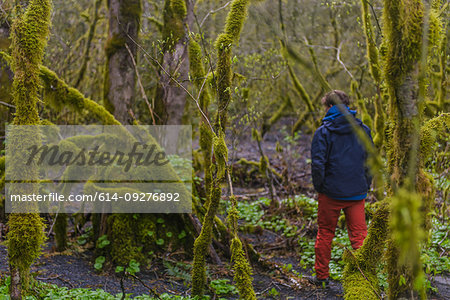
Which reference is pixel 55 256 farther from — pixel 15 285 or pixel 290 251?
pixel 290 251

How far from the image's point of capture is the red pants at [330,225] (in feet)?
16.2

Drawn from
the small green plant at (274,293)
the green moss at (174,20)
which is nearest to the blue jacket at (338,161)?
the small green plant at (274,293)

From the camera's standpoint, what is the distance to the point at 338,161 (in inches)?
193

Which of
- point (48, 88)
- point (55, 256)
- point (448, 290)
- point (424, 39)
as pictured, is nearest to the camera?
point (424, 39)

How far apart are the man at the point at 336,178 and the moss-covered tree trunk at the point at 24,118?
10.5ft

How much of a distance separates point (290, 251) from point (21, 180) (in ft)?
14.7

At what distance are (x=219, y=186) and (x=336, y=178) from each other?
1.64 m

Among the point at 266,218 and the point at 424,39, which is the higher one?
the point at 424,39

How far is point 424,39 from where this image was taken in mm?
2203

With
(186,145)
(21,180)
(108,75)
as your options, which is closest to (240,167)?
(186,145)

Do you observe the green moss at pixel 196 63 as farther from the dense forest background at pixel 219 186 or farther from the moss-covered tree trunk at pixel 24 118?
the moss-covered tree trunk at pixel 24 118

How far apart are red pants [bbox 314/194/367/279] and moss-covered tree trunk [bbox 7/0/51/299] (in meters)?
3.26

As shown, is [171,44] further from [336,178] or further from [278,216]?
[278,216]

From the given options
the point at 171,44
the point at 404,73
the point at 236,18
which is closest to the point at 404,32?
the point at 404,73
